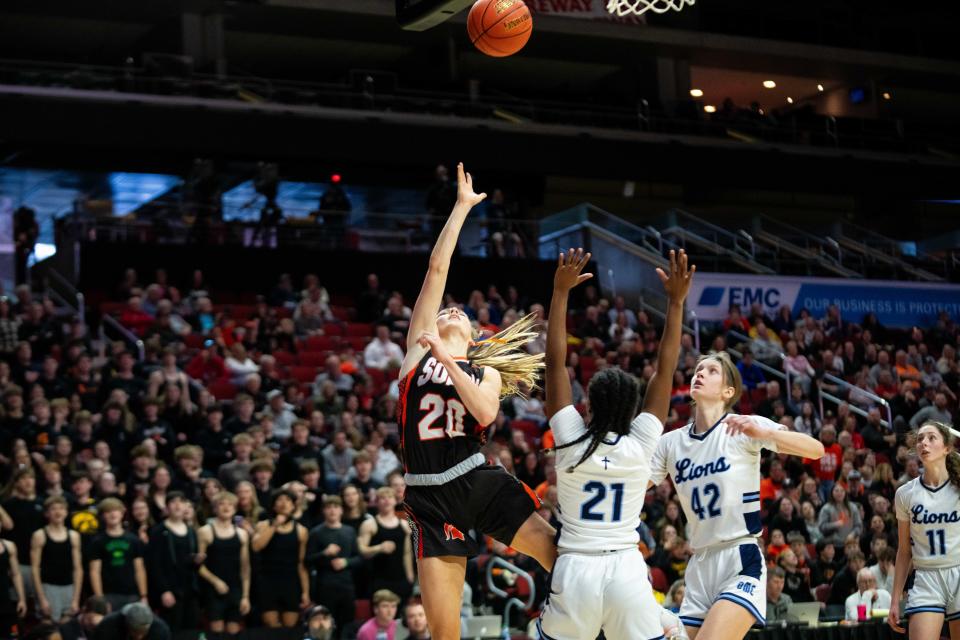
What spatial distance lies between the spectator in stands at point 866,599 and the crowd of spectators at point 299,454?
31mm

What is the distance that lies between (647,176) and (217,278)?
10.8m

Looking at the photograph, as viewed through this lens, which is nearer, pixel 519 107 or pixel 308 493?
pixel 308 493

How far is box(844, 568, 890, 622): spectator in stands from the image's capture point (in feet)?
42.1

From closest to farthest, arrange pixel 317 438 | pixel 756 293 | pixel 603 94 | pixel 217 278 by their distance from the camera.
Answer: pixel 317 438 → pixel 217 278 → pixel 756 293 → pixel 603 94

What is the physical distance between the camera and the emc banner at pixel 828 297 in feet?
78.1

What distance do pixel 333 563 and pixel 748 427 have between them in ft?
20.7

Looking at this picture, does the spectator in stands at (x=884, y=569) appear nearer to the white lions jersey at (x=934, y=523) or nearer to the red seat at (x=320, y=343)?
the white lions jersey at (x=934, y=523)

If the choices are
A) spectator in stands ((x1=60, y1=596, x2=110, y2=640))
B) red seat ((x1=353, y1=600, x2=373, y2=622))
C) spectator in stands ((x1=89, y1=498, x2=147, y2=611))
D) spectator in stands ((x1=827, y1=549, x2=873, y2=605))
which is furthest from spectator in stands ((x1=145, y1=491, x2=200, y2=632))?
spectator in stands ((x1=827, y1=549, x2=873, y2=605))

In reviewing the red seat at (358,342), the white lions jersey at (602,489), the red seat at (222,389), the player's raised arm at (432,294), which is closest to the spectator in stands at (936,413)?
the red seat at (358,342)

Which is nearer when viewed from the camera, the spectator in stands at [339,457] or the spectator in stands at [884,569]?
the spectator in stands at [884,569]

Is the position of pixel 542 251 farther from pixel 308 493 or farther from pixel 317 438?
pixel 308 493

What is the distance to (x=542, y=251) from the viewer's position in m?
25.1

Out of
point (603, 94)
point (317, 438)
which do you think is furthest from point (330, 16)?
point (317, 438)

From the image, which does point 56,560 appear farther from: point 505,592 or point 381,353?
point 381,353
